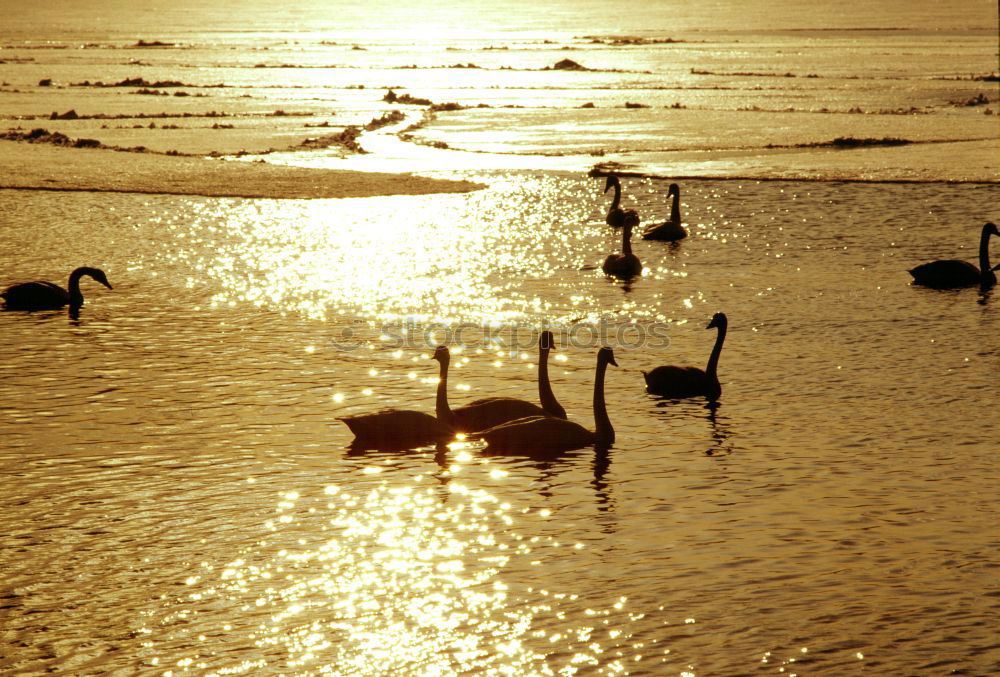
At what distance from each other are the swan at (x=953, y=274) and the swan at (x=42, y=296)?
40.5 ft

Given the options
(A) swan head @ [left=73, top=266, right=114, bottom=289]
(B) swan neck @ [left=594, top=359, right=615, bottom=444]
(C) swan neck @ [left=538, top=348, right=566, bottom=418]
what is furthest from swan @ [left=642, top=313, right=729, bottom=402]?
(A) swan head @ [left=73, top=266, right=114, bottom=289]

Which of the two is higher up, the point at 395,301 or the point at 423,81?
the point at 423,81

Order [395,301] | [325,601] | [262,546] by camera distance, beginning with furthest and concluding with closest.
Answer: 1. [395,301]
2. [262,546]
3. [325,601]

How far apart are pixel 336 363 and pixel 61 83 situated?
58.8 m

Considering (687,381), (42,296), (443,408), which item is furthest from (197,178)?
(443,408)

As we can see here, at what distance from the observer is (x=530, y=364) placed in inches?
649

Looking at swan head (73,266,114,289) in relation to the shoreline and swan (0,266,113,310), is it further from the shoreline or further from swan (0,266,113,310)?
the shoreline

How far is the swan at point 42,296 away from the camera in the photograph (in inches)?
750

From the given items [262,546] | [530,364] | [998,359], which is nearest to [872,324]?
[998,359]

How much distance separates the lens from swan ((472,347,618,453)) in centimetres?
1298

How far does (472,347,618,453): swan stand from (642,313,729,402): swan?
1.54 m

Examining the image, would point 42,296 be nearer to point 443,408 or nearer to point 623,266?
point 443,408

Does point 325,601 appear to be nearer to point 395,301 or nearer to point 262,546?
point 262,546

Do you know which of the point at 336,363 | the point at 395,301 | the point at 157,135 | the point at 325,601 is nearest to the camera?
the point at 325,601
